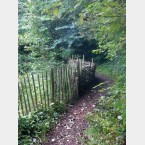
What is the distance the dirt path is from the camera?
10.4 ft

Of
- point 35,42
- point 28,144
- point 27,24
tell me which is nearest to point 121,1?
point 28,144

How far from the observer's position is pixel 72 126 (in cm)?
369

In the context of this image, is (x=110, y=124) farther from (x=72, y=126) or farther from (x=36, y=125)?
(x=36, y=125)

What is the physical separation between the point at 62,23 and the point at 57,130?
672 cm

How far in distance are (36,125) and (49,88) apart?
3.92 ft

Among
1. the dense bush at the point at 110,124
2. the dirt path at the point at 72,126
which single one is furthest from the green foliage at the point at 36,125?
the dense bush at the point at 110,124

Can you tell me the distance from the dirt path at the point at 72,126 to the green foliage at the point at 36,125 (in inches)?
4.9

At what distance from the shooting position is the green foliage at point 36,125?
9.91 feet

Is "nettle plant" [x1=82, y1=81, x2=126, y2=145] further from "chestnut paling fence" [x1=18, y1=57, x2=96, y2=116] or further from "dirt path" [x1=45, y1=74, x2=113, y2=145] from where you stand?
"chestnut paling fence" [x1=18, y1=57, x2=96, y2=116]

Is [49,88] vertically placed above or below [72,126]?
above

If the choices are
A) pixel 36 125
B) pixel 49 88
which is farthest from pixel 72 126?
pixel 49 88
